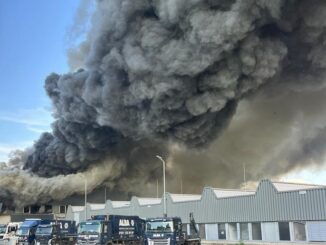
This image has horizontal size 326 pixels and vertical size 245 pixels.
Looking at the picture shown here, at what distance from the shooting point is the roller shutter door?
31.9 meters

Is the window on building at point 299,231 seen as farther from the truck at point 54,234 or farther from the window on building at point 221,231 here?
the truck at point 54,234

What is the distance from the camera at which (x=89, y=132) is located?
53.5 meters

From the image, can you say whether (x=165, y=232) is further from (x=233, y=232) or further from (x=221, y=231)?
(x=221, y=231)

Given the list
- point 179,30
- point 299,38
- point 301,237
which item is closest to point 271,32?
point 299,38

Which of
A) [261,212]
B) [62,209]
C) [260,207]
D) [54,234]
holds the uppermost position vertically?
[62,209]

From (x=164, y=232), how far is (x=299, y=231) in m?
10.6

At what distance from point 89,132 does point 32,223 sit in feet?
52.0

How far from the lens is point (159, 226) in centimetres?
3028

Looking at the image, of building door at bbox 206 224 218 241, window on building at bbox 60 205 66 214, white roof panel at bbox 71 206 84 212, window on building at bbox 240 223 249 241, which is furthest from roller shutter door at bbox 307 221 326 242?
window on building at bbox 60 205 66 214

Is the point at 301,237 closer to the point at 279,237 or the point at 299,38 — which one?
the point at 279,237

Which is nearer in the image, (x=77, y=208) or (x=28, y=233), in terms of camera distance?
(x=28, y=233)

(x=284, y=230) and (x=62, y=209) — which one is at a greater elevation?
(x=62, y=209)

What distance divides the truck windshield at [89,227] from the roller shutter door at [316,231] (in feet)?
48.7

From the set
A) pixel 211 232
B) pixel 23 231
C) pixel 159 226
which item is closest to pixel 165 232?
pixel 159 226
